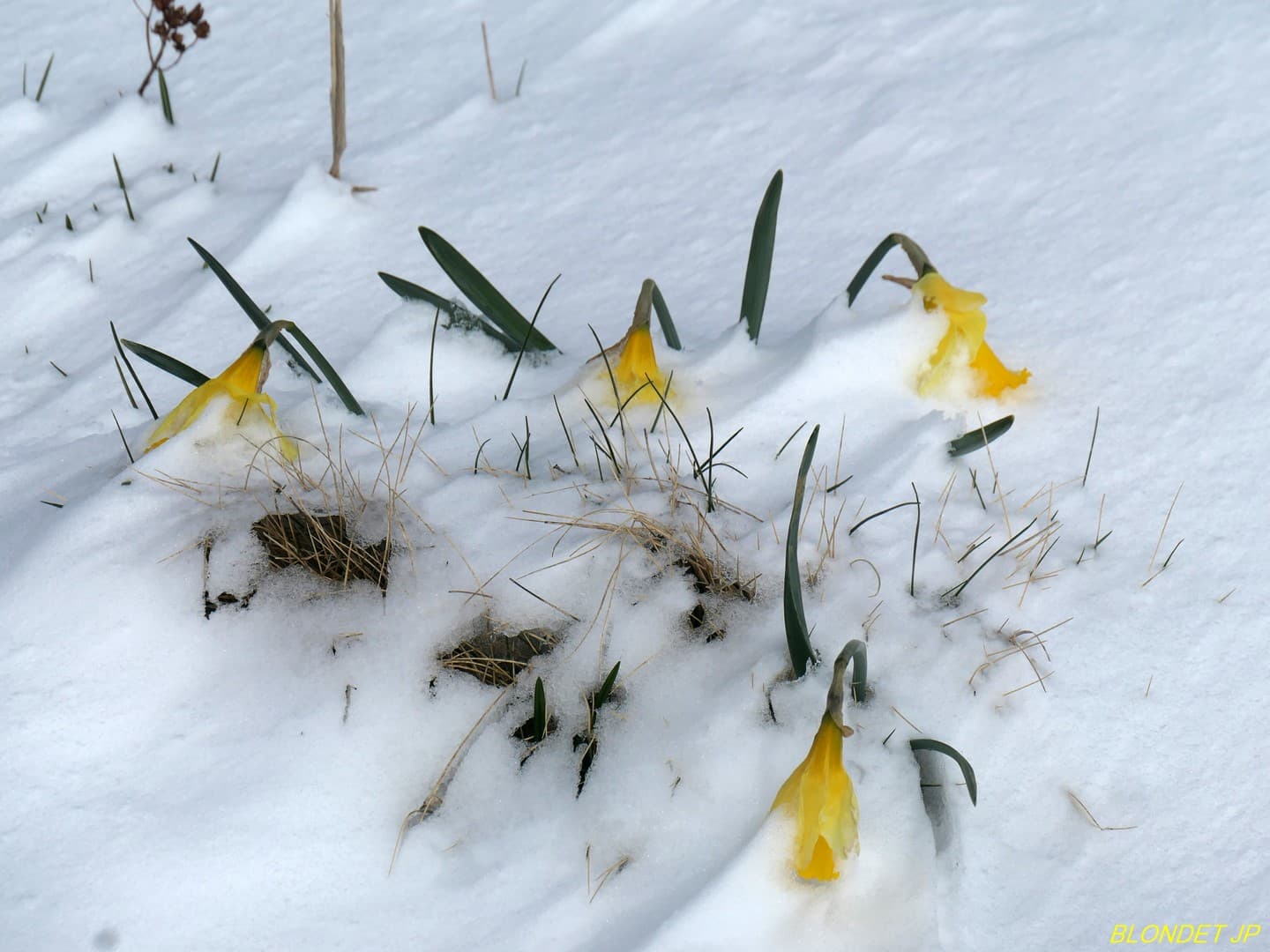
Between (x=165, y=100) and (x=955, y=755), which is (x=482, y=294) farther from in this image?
(x=165, y=100)

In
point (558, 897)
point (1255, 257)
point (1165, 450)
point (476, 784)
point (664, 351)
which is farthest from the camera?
point (1255, 257)

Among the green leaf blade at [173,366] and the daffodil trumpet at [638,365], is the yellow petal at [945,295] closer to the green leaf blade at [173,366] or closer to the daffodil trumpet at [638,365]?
the daffodil trumpet at [638,365]

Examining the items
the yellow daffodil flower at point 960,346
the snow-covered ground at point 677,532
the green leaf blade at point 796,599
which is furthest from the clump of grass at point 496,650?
the yellow daffodil flower at point 960,346

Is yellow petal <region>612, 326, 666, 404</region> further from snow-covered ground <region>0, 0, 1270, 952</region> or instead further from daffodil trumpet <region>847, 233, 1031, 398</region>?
daffodil trumpet <region>847, 233, 1031, 398</region>

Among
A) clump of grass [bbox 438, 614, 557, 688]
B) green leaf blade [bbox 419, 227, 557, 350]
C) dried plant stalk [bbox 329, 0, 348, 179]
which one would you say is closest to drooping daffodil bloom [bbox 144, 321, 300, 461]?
green leaf blade [bbox 419, 227, 557, 350]

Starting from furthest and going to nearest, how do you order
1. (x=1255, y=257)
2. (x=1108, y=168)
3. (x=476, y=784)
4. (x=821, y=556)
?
(x=1108, y=168), (x=1255, y=257), (x=821, y=556), (x=476, y=784)

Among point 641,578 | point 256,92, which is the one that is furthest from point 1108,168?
point 256,92

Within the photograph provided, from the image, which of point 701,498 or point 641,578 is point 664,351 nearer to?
point 701,498
